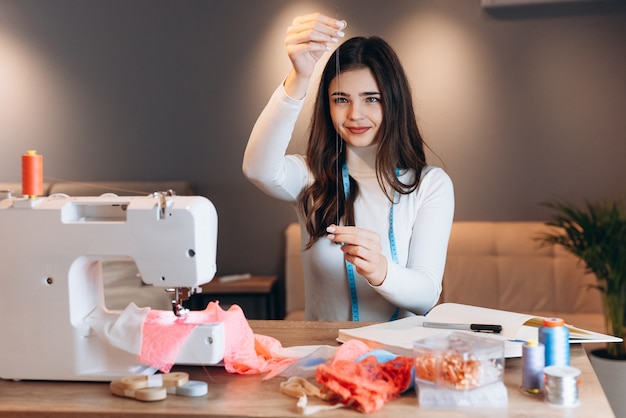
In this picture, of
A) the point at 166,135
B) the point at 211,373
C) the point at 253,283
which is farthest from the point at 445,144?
the point at 211,373

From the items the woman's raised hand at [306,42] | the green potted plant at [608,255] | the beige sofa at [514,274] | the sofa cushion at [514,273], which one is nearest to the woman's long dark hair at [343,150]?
the woman's raised hand at [306,42]

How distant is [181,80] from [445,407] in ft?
12.6

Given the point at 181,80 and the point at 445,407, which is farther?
the point at 181,80

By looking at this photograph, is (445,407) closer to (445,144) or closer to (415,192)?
(415,192)

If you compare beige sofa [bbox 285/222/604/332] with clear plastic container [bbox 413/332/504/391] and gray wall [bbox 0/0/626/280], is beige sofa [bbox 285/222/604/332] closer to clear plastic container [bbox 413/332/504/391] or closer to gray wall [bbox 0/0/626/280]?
gray wall [bbox 0/0/626/280]

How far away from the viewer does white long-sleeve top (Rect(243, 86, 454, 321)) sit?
2.08m

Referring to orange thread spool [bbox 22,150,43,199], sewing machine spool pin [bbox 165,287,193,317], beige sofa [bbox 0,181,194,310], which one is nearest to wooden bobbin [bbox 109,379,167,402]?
sewing machine spool pin [bbox 165,287,193,317]

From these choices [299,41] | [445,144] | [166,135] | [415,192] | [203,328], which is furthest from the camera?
[166,135]

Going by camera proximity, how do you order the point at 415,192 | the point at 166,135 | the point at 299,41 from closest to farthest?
the point at 299,41, the point at 415,192, the point at 166,135

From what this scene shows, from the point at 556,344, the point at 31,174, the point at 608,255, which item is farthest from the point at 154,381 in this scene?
the point at 608,255

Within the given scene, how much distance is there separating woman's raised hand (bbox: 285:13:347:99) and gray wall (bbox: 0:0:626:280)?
2210mm

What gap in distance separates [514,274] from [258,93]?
5.98 ft

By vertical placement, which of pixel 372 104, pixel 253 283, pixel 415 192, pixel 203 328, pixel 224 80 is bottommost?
pixel 253 283

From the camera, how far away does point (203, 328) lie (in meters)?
1.53
